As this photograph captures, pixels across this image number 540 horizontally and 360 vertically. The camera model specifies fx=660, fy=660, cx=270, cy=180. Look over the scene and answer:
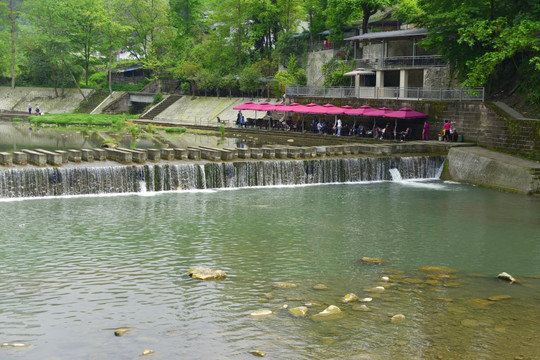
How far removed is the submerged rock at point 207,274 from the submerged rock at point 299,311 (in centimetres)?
300

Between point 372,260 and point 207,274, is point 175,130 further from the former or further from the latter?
point 207,274

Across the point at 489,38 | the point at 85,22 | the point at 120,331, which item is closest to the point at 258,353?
the point at 120,331

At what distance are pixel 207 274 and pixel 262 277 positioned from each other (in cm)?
137

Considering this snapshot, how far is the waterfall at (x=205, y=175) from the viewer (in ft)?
89.8

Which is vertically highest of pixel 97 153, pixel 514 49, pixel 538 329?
pixel 514 49

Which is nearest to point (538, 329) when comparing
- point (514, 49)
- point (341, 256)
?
point (341, 256)

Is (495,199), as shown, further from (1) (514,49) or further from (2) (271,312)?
(2) (271,312)

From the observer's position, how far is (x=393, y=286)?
1587 centimetres

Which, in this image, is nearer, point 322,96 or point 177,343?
point 177,343

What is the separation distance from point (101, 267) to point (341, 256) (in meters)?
6.63

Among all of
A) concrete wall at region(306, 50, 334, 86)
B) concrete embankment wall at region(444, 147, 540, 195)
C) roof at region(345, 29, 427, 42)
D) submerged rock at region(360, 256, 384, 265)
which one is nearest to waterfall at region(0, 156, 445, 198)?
concrete embankment wall at region(444, 147, 540, 195)

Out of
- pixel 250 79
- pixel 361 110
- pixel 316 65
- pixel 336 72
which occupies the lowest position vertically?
pixel 361 110

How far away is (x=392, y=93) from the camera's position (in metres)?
46.2

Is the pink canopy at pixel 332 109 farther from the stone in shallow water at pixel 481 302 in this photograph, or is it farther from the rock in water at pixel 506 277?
the stone in shallow water at pixel 481 302
